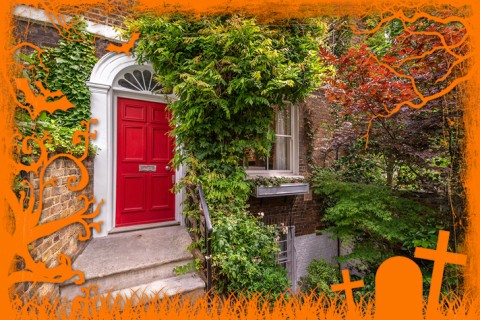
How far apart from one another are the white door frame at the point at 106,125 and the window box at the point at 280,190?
7.88 ft

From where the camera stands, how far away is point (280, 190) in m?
4.60

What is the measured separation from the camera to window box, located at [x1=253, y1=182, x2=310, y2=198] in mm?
4375

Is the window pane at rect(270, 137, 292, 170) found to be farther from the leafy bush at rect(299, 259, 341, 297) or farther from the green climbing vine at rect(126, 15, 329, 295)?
the leafy bush at rect(299, 259, 341, 297)

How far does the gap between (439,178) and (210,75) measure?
371 cm

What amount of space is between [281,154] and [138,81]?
11.4ft

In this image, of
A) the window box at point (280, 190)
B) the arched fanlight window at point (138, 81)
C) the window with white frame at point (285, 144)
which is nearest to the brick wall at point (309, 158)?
the window with white frame at point (285, 144)

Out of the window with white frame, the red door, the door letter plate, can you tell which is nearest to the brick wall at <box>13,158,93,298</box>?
the red door

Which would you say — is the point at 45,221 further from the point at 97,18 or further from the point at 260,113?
the point at 97,18

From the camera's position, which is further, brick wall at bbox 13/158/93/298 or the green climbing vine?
the green climbing vine

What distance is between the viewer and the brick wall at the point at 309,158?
5285 millimetres

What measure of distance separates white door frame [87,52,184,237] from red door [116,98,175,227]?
0.10 metres

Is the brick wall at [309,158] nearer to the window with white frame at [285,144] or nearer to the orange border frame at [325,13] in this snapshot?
the window with white frame at [285,144]

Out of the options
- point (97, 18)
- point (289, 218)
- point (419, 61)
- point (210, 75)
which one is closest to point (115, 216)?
point (210, 75)

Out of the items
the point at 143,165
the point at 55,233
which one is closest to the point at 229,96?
the point at 143,165
